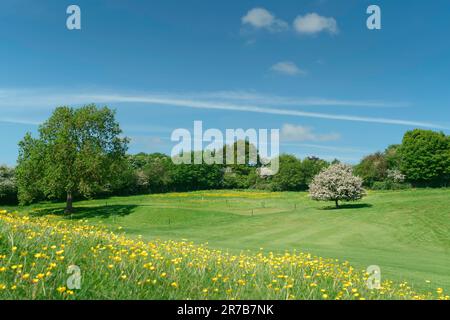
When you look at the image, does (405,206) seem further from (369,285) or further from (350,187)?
(369,285)

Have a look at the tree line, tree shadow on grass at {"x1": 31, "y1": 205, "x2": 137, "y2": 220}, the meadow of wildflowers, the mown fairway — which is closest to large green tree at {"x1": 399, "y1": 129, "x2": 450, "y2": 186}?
the tree line

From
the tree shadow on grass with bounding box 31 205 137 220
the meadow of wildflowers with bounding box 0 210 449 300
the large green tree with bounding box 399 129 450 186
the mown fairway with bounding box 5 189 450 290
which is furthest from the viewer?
the large green tree with bounding box 399 129 450 186

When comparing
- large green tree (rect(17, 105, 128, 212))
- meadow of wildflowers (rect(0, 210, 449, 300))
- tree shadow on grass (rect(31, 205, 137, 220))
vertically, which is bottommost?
tree shadow on grass (rect(31, 205, 137, 220))

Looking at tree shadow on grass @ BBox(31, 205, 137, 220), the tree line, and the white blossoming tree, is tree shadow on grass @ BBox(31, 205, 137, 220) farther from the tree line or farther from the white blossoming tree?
the white blossoming tree

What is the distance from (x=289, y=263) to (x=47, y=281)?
628 cm

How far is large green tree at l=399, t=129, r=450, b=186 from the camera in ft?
294

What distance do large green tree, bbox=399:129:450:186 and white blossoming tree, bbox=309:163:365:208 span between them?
5061cm

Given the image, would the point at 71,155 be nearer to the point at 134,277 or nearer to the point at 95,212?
the point at 95,212

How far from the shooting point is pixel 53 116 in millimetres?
55344

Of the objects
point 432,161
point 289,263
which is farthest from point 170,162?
point 289,263

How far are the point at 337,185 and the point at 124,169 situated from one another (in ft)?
101

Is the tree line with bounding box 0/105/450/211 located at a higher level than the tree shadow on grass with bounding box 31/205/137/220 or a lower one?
higher

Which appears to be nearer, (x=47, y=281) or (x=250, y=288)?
(x=47, y=281)


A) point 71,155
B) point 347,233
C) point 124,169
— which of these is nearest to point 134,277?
point 347,233
